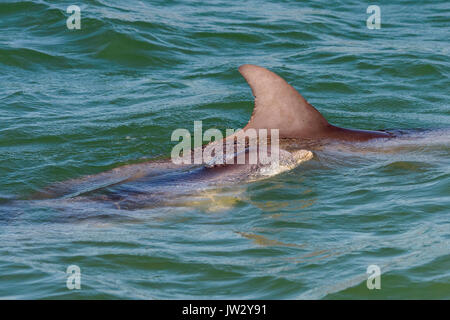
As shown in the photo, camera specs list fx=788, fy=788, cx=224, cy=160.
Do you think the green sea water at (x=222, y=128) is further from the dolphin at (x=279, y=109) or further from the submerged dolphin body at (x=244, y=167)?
the dolphin at (x=279, y=109)

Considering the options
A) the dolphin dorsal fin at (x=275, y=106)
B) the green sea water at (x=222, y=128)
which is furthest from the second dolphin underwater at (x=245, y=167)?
the green sea water at (x=222, y=128)

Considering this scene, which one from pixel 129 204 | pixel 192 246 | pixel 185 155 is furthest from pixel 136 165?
pixel 192 246

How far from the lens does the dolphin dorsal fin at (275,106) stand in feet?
26.0

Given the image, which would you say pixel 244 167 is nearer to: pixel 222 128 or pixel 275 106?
pixel 275 106

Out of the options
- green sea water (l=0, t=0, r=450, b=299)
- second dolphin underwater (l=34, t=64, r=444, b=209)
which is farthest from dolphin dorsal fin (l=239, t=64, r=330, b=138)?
green sea water (l=0, t=0, r=450, b=299)

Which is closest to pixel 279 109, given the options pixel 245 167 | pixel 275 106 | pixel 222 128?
pixel 275 106

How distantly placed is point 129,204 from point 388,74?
266 inches

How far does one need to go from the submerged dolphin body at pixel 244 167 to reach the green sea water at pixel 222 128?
0.56 feet

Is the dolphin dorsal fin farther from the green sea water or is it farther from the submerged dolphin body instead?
the green sea water

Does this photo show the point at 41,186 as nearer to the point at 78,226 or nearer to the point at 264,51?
the point at 78,226

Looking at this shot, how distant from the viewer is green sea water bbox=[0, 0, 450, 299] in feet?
17.7

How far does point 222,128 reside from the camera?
32.0 feet
